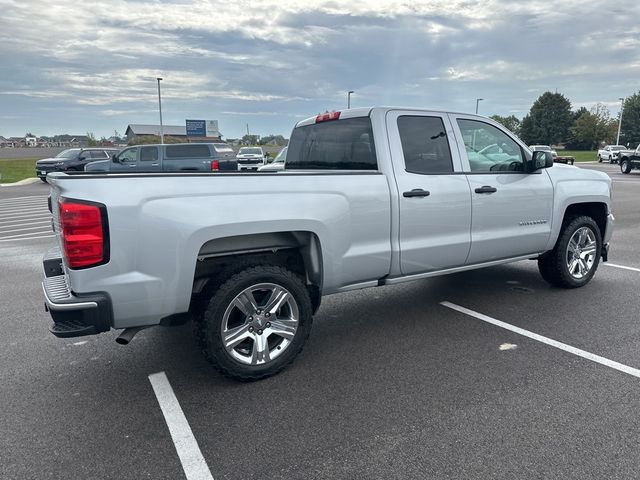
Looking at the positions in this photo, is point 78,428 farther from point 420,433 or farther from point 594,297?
point 594,297

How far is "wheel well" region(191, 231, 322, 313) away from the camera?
3.36m

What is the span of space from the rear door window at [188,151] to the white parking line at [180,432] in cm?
1665

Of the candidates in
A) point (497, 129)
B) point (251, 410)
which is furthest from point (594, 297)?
point (251, 410)

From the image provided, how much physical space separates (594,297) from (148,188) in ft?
15.6

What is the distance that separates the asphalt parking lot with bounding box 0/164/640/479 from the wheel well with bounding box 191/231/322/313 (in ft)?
2.30

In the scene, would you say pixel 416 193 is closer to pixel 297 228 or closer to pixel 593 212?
pixel 297 228

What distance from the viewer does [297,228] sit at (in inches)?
136

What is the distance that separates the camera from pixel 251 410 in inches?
123

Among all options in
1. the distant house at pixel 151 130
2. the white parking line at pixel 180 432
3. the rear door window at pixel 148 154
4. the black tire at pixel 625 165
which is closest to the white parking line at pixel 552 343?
the white parking line at pixel 180 432

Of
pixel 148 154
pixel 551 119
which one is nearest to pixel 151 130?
pixel 551 119

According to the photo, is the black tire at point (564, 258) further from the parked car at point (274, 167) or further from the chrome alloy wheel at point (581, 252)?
the parked car at point (274, 167)

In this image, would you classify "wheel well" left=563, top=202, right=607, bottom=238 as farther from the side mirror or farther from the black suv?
the black suv

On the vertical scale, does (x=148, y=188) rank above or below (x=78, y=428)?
above

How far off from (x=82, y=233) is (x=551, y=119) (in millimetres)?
91565
